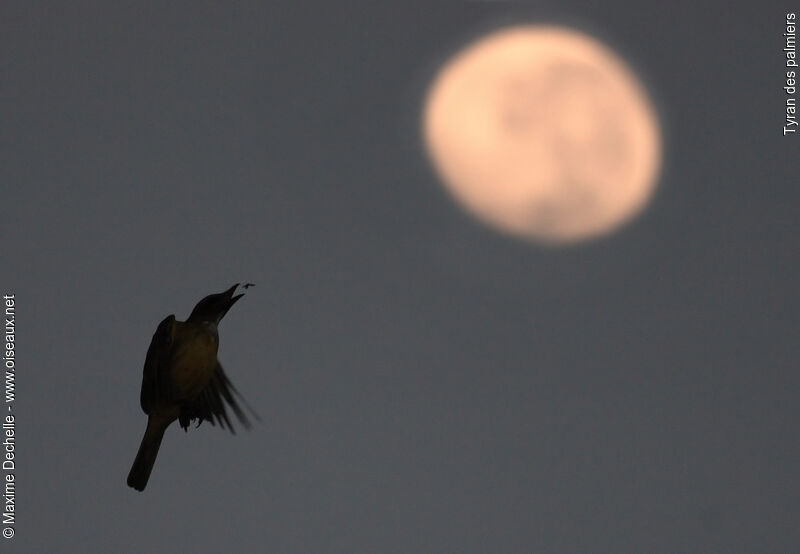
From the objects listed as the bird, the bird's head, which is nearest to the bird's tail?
the bird

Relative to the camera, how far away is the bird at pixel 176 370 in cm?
2461

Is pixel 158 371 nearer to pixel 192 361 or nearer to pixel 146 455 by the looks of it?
pixel 192 361

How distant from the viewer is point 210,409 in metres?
25.6

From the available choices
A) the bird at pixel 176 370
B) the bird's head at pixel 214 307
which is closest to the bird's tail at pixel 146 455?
the bird at pixel 176 370

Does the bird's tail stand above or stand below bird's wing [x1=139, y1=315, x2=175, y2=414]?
below

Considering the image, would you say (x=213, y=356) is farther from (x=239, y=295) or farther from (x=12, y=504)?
(x=12, y=504)

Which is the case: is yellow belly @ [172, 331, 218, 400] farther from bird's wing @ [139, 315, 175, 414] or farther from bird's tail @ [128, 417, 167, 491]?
bird's tail @ [128, 417, 167, 491]

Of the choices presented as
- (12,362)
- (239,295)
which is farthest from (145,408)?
(12,362)

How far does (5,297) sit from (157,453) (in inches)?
244

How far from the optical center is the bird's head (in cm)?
2509

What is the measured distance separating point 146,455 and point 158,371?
1567 mm

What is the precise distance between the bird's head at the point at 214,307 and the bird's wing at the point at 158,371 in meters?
0.58

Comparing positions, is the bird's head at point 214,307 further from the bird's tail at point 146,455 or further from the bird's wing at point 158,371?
the bird's tail at point 146,455

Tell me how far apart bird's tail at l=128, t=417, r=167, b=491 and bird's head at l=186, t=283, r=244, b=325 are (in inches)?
82.0
